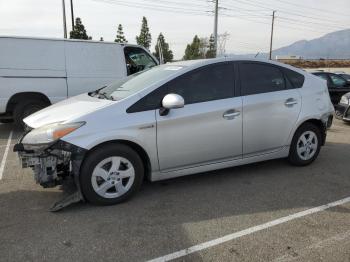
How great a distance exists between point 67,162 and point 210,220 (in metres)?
1.63

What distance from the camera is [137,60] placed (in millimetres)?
9305

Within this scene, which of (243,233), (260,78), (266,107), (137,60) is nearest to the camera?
(243,233)

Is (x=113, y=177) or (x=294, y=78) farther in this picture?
(x=294, y=78)

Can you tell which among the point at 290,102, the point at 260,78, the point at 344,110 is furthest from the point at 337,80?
the point at 260,78

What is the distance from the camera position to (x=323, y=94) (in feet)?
18.0

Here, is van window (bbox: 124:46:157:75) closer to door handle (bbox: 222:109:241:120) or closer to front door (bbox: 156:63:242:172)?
front door (bbox: 156:63:242:172)

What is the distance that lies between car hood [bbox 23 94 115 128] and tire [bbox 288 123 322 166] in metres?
2.81

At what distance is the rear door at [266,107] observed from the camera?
15.6ft

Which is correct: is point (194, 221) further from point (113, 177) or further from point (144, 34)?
point (144, 34)

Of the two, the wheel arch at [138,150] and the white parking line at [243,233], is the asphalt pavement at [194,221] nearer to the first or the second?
the white parking line at [243,233]

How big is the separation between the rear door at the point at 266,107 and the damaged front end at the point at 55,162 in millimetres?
2191

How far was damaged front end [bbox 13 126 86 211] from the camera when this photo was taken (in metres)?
3.76

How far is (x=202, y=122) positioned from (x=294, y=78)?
180 cm

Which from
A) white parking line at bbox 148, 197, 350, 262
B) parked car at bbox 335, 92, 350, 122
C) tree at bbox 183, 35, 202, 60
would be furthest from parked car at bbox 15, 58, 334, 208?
tree at bbox 183, 35, 202, 60
